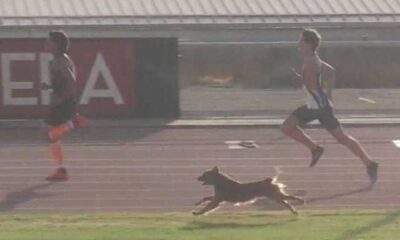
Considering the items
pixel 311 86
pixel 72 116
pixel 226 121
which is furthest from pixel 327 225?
pixel 226 121

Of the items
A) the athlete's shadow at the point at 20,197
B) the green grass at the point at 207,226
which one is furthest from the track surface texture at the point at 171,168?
the green grass at the point at 207,226

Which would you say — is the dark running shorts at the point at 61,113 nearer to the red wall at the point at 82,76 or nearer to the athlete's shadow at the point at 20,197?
the athlete's shadow at the point at 20,197

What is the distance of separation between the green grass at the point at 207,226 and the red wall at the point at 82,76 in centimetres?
1127

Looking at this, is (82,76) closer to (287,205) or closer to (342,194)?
(342,194)

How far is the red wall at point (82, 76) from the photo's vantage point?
23.4 metres

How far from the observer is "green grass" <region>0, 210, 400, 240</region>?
10.3 m

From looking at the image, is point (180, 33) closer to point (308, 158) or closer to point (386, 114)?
point (386, 114)

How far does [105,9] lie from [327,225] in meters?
18.0

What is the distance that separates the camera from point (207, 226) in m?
11.2

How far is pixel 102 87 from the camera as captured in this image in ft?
77.8

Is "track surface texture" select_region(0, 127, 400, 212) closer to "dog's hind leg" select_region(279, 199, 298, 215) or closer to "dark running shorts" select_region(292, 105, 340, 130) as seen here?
"dog's hind leg" select_region(279, 199, 298, 215)

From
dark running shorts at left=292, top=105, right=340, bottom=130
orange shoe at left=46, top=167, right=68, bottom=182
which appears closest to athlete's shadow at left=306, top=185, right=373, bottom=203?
dark running shorts at left=292, top=105, right=340, bottom=130

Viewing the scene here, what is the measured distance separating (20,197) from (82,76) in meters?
9.88

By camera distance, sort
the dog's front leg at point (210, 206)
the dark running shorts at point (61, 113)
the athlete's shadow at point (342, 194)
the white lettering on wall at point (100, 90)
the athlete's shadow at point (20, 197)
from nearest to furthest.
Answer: the dog's front leg at point (210, 206) < the athlete's shadow at point (20, 197) < the athlete's shadow at point (342, 194) < the dark running shorts at point (61, 113) < the white lettering on wall at point (100, 90)
